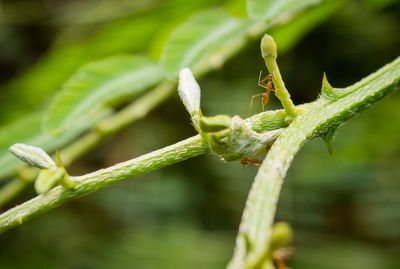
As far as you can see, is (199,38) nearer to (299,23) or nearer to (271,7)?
(271,7)

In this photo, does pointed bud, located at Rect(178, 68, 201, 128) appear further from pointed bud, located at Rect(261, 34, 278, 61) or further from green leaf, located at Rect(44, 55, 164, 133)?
green leaf, located at Rect(44, 55, 164, 133)

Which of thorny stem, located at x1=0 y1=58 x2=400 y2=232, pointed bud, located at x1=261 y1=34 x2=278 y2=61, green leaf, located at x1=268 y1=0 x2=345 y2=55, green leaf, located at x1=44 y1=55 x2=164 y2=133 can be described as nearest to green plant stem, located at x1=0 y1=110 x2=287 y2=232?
thorny stem, located at x1=0 y1=58 x2=400 y2=232

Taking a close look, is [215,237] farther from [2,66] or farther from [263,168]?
[263,168]

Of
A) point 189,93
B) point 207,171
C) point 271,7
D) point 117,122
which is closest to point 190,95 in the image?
point 189,93

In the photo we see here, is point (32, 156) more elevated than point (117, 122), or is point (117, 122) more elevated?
point (117, 122)

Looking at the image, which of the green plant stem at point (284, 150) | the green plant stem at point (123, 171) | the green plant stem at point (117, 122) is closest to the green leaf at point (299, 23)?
the green plant stem at point (117, 122)

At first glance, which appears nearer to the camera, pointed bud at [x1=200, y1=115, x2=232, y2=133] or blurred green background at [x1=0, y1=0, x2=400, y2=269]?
pointed bud at [x1=200, y1=115, x2=232, y2=133]
